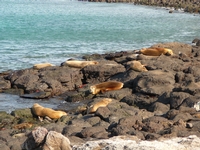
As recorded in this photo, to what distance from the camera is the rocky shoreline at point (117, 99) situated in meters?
6.63

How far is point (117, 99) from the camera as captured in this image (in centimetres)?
1162

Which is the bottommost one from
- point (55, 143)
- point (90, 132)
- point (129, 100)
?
point (129, 100)

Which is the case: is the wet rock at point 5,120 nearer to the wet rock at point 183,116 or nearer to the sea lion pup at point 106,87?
the sea lion pup at point 106,87

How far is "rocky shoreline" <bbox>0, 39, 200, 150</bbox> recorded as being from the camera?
6.63m

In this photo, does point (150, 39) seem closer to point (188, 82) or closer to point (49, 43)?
point (49, 43)

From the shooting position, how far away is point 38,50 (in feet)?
75.8

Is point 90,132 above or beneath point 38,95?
above

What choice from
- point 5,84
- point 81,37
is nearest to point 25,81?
point 5,84

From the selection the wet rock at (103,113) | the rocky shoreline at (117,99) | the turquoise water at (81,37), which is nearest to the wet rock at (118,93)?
the rocky shoreline at (117,99)

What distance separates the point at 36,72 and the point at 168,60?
189 inches

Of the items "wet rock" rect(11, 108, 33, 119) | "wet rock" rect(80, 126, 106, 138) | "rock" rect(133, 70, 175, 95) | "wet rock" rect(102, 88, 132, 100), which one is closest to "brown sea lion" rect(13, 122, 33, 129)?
"wet rock" rect(11, 108, 33, 119)

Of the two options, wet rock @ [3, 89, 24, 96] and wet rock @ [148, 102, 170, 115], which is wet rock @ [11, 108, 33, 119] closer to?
wet rock @ [3, 89, 24, 96]

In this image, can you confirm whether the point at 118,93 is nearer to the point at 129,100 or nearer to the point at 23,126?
the point at 129,100

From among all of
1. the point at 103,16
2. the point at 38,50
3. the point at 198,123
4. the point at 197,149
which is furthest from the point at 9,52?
Answer: the point at 103,16
